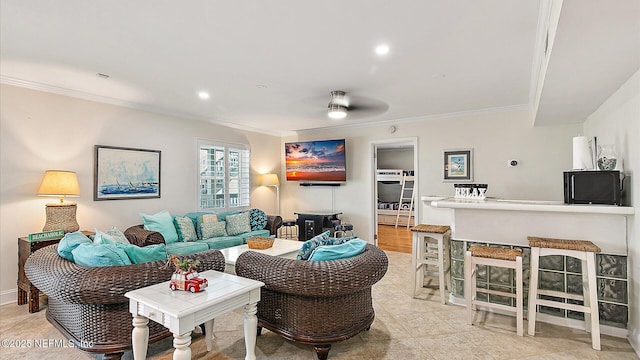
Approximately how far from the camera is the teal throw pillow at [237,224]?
5.13 metres

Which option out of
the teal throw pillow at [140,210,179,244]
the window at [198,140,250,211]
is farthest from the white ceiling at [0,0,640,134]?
the teal throw pillow at [140,210,179,244]

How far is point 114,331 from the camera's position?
2164mm

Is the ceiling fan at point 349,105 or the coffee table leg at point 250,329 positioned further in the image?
the ceiling fan at point 349,105

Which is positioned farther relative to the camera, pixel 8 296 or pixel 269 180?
pixel 269 180

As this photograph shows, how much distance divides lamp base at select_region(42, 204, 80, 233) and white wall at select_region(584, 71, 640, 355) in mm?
5376

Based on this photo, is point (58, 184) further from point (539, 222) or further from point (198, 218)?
point (539, 222)

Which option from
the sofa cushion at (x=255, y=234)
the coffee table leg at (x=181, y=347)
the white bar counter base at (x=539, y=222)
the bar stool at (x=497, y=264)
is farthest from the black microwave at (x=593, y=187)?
the sofa cushion at (x=255, y=234)

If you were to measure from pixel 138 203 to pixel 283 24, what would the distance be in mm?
3614

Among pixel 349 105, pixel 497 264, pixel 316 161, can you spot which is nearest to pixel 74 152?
pixel 349 105

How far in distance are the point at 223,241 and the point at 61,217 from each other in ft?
6.27

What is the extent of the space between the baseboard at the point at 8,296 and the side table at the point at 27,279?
18cm

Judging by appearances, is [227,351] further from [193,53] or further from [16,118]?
[16,118]

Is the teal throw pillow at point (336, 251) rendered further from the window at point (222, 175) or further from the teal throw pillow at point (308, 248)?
→ the window at point (222, 175)

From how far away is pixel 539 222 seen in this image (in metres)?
2.96
